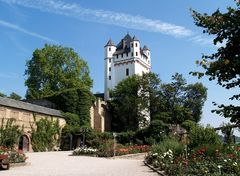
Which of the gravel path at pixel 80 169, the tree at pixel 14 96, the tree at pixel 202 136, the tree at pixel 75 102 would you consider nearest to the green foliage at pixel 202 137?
the tree at pixel 202 136

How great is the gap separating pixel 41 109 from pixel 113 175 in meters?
25.5

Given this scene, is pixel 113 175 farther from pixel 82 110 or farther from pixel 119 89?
pixel 119 89

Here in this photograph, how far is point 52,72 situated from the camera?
47688 mm

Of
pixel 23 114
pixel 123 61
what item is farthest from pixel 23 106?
pixel 123 61

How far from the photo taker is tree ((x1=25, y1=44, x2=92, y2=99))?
1874 inches

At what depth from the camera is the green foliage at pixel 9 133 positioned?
2848cm

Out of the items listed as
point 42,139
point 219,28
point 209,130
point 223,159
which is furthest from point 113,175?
point 42,139

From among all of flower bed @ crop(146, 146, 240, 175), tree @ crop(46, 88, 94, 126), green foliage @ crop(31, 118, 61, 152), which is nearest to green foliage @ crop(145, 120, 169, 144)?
tree @ crop(46, 88, 94, 126)

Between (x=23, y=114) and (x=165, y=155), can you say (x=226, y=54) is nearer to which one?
(x=165, y=155)

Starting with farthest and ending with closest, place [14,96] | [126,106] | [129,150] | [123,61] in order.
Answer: [123,61], [14,96], [126,106], [129,150]

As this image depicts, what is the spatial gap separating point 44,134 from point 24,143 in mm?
2504

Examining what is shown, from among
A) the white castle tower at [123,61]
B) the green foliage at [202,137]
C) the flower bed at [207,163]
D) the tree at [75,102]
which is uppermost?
the white castle tower at [123,61]

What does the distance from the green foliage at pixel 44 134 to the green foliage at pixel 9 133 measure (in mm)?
3216

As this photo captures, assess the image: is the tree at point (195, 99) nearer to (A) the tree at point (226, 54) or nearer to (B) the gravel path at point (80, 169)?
(B) the gravel path at point (80, 169)
